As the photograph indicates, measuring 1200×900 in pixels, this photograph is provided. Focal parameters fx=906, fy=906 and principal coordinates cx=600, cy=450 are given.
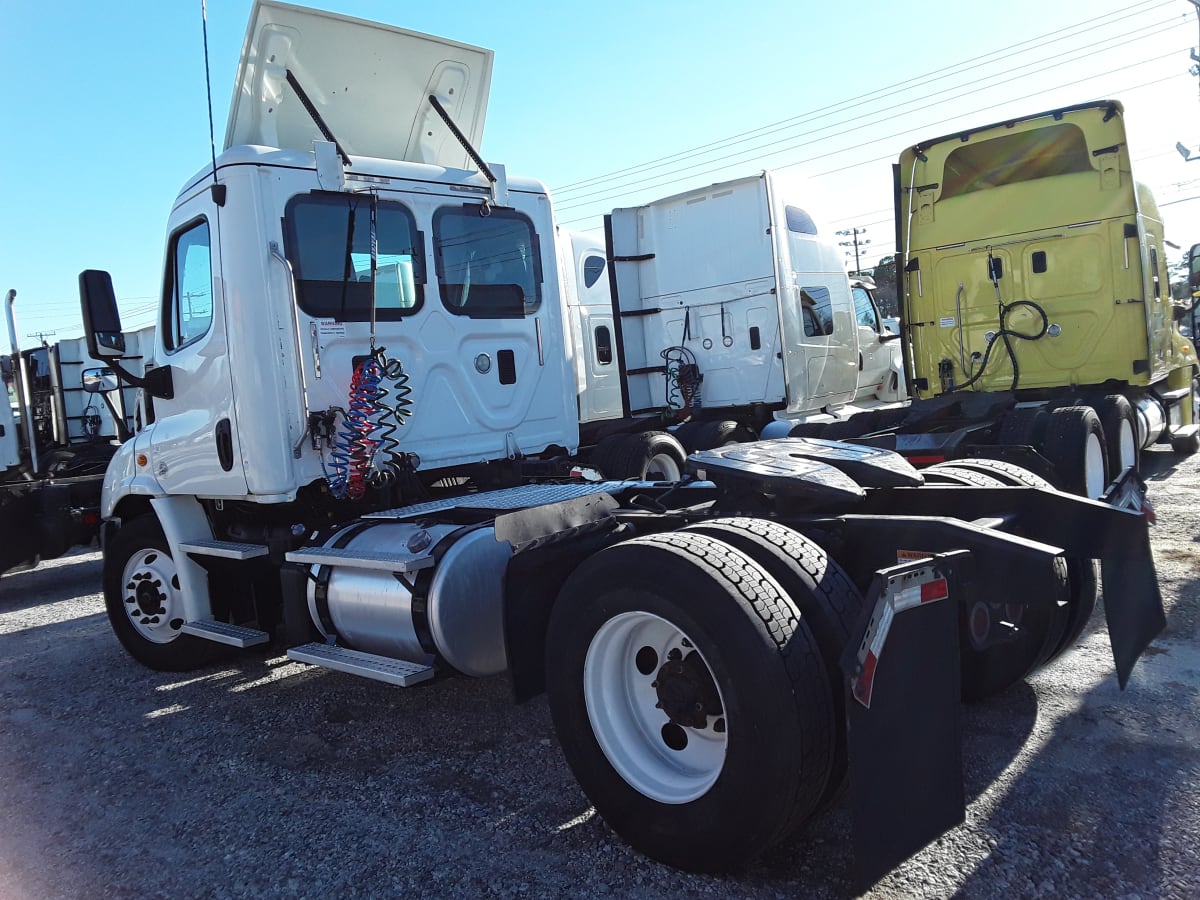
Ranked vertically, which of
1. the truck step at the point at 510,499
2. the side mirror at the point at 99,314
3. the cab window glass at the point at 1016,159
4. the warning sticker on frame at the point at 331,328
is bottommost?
the truck step at the point at 510,499

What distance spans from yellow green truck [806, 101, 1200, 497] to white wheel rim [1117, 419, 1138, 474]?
25mm

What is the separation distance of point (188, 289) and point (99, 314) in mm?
491

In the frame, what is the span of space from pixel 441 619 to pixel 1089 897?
→ 2.48m

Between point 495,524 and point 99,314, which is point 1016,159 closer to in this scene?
point 495,524

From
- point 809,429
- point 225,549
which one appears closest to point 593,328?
point 809,429

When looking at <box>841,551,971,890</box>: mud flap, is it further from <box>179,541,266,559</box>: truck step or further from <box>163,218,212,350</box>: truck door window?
<box>163,218,212,350</box>: truck door window

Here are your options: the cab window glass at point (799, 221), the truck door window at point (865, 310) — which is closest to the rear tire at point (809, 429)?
the cab window glass at point (799, 221)

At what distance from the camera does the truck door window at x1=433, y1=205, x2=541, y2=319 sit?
532cm

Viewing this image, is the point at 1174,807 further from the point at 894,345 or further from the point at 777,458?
the point at 894,345

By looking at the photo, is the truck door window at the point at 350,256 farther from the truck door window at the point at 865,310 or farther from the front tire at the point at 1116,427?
the truck door window at the point at 865,310

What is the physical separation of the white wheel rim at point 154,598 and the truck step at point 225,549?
1.10 ft

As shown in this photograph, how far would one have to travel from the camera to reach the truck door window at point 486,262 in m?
5.32

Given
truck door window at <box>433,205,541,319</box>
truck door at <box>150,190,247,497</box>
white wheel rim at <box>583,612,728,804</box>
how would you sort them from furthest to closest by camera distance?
truck door window at <box>433,205,541,319</box> → truck door at <box>150,190,247,497</box> → white wheel rim at <box>583,612,728,804</box>

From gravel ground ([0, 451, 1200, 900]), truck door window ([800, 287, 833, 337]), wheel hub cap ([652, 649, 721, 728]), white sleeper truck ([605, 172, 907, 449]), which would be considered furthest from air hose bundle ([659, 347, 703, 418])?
Result: wheel hub cap ([652, 649, 721, 728])
